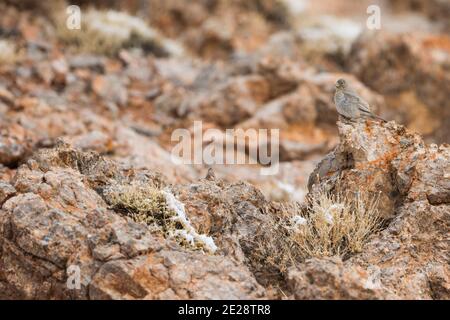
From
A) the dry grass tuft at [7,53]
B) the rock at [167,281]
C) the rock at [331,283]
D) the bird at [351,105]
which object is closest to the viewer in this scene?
the rock at [331,283]

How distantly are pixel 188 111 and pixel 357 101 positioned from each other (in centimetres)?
835

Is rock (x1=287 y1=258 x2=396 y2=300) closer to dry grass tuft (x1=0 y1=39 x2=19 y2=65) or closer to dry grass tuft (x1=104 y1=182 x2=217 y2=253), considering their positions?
dry grass tuft (x1=104 y1=182 x2=217 y2=253)

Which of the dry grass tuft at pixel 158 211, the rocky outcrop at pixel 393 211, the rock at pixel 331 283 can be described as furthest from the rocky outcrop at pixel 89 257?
the rocky outcrop at pixel 393 211

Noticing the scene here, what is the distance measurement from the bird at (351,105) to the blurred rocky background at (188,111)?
0.51 metres

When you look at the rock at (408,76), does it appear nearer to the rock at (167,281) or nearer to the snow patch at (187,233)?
the snow patch at (187,233)

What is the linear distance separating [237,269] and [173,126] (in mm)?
9816

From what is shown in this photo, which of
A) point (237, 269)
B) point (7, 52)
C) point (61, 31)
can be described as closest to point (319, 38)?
point (61, 31)

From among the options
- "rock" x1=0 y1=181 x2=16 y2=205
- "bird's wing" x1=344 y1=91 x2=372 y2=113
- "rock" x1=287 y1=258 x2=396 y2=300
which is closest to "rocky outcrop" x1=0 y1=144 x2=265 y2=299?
"rock" x1=0 y1=181 x2=16 y2=205

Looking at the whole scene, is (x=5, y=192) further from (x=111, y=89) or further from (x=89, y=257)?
(x=111, y=89)

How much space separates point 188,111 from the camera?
52.2 ft

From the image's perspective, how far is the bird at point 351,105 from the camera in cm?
788

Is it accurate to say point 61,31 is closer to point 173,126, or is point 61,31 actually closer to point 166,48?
point 166,48

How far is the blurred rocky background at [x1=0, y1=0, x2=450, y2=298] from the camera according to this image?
5.84 meters

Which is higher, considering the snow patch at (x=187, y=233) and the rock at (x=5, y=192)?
the rock at (x=5, y=192)
